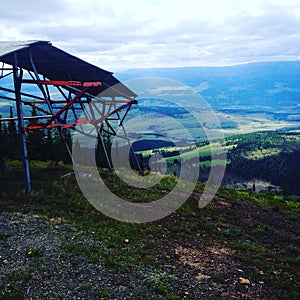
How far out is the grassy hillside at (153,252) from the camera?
30.2 feet

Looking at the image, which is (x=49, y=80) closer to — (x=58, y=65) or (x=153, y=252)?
(x=58, y=65)

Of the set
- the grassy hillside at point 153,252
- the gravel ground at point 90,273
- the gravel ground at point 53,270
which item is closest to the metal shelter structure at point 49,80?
the grassy hillside at point 153,252

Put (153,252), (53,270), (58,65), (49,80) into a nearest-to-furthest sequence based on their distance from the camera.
→ (53,270) → (153,252) → (49,80) → (58,65)

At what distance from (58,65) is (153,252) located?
12.6 metres

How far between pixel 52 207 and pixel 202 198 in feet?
29.3

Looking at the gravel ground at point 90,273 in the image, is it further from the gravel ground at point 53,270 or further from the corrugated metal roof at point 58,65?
the corrugated metal roof at point 58,65

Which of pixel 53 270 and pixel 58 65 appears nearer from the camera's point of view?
pixel 53 270

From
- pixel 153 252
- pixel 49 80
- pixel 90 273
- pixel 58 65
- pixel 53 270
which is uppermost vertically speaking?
pixel 58 65

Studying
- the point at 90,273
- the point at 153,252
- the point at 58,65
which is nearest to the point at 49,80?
the point at 58,65

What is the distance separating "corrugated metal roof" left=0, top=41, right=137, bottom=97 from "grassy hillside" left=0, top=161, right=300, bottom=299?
6628 mm

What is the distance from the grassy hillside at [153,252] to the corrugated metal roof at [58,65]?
21.7 feet

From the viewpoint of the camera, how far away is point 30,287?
8.70m

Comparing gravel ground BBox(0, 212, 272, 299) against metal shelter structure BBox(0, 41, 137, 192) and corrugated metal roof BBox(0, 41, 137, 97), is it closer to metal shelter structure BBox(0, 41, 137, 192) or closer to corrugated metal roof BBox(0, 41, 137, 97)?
metal shelter structure BBox(0, 41, 137, 192)

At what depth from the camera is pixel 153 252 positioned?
11672mm
